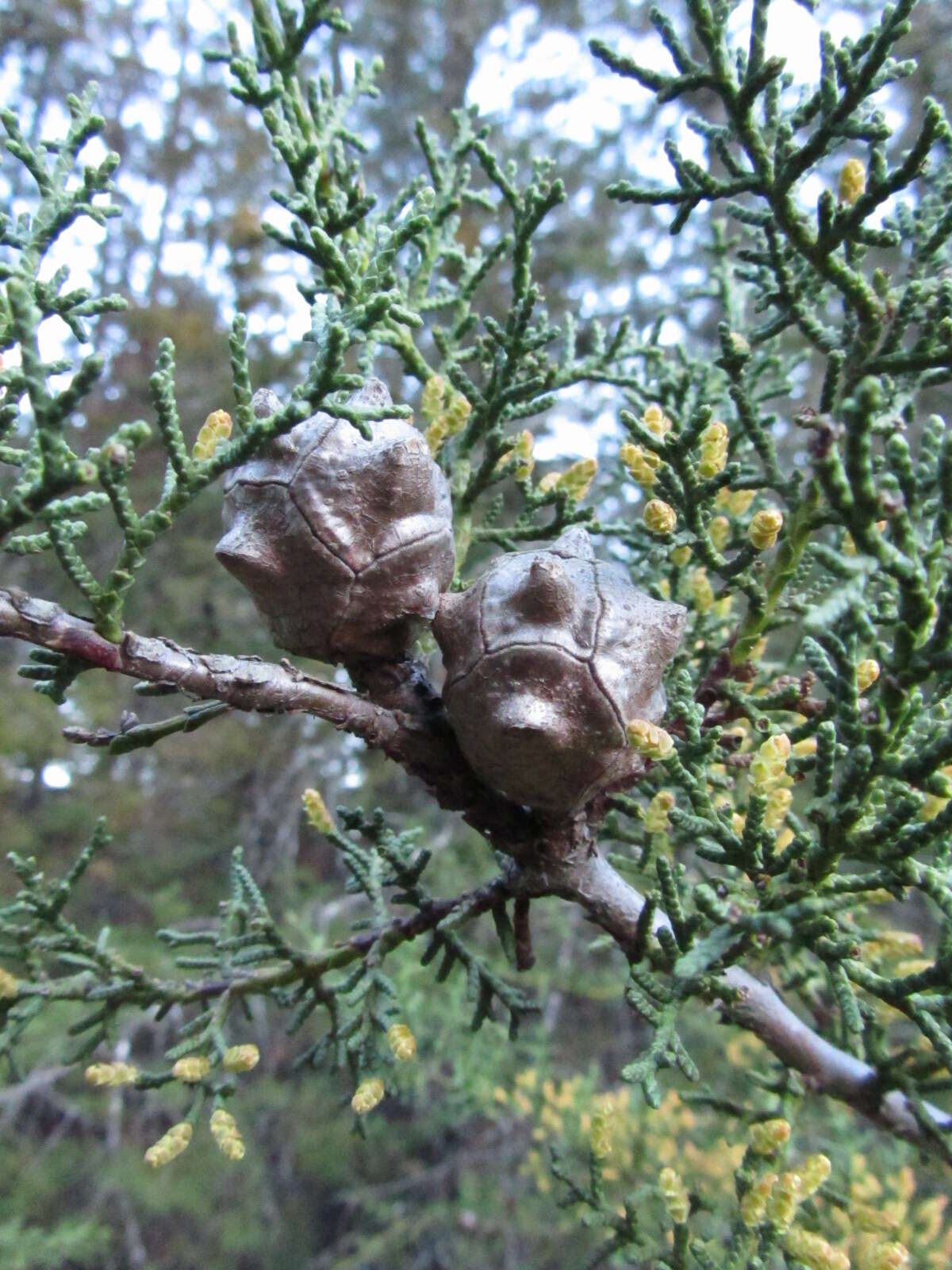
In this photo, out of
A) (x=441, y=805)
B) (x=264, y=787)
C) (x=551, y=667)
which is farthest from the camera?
(x=264, y=787)

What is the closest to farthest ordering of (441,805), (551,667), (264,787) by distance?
(551,667), (441,805), (264,787)

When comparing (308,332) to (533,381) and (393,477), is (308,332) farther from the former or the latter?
(533,381)

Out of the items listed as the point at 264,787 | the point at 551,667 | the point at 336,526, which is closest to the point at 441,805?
the point at 551,667

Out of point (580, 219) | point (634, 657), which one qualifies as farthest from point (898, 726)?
point (580, 219)

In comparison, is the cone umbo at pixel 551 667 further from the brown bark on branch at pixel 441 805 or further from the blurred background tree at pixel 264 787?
the blurred background tree at pixel 264 787

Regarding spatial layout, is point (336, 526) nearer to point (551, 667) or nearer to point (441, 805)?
point (551, 667)

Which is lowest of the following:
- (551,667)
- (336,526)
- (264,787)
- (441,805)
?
(264,787)

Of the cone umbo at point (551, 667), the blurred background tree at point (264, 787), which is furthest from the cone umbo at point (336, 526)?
the blurred background tree at point (264, 787)
